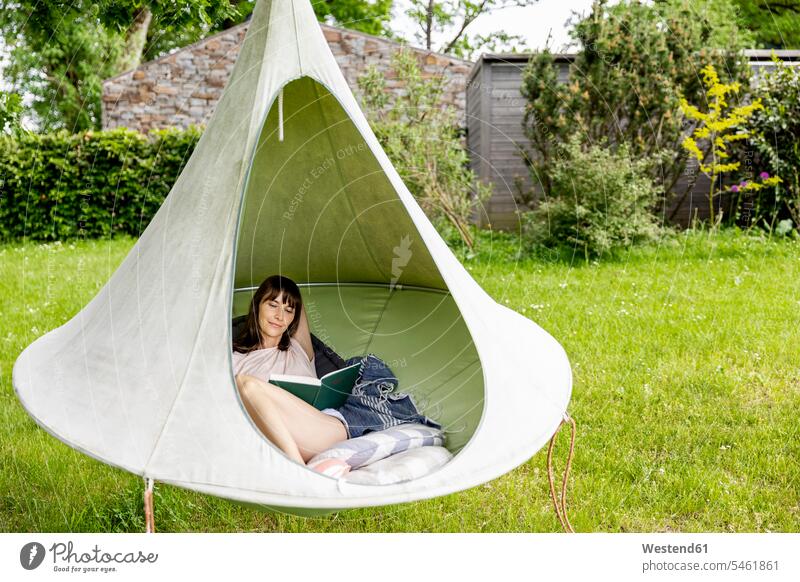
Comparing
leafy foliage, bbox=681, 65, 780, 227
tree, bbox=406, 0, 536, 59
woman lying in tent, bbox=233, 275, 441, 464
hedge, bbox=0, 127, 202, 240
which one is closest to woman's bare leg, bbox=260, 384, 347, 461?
woman lying in tent, bbox=233, 275, 441, 464

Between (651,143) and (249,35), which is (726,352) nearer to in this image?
(249,35)

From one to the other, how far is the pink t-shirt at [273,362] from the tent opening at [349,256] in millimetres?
486

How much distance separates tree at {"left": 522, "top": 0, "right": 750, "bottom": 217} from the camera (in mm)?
6188

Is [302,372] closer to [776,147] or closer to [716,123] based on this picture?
[716,123]

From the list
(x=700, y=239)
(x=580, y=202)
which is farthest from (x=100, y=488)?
(x=700, y=239)

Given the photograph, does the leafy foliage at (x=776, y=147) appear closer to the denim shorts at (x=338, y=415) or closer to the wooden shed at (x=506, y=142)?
the wooden shed at (x=506, y=142)

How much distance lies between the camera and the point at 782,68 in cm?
625

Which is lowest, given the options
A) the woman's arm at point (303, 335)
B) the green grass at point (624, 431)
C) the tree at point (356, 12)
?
the green grass at point (624, 431)

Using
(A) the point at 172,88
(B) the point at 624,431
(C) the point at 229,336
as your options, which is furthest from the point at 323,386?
(A) the point at 172,88

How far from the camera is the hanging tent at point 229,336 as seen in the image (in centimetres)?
174

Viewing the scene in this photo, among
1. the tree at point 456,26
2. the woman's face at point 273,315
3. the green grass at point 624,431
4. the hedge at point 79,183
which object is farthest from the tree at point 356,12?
the woman's face at point 273,315

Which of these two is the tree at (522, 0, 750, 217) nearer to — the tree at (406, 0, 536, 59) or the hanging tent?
the tree at (406, 0, 536, 59)
